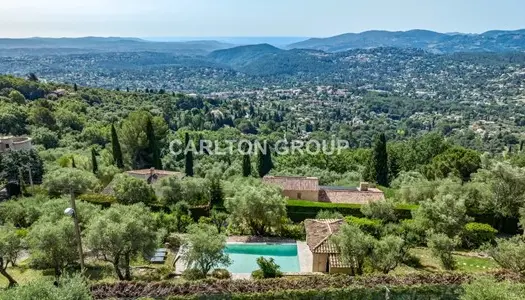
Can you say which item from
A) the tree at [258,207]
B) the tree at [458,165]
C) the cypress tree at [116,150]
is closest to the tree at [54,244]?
the tree at [258,207]

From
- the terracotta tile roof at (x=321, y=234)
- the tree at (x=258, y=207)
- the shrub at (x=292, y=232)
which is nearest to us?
the terracotta tile roof at (x=321, y=234)

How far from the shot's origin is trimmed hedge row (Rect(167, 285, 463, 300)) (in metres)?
13.3

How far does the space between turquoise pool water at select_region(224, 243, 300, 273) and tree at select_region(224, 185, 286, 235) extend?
5.21ft

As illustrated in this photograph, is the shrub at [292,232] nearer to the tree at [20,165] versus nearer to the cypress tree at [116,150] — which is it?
the tree at [20,165]

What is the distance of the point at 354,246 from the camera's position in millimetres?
16578

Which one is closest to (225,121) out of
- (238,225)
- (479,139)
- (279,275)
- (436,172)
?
(479,139)

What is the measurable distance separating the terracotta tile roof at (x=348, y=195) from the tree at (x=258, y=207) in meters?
6.32

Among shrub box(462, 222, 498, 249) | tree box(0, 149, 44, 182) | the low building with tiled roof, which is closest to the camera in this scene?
the low building with tiled roof

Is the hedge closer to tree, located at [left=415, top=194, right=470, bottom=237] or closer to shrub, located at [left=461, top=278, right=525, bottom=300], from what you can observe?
tree, located at [left=415, top=194, right=470, bottom=237]

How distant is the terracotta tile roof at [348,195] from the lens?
29.6 m

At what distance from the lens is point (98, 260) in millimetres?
19844

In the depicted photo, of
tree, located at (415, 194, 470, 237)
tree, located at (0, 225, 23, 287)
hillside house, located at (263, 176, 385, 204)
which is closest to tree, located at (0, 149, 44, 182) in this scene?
tree, located at (0, 225, 23, 287)

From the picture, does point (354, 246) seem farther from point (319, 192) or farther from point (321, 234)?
point (319, 192)

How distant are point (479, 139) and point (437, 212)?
9817 cm
